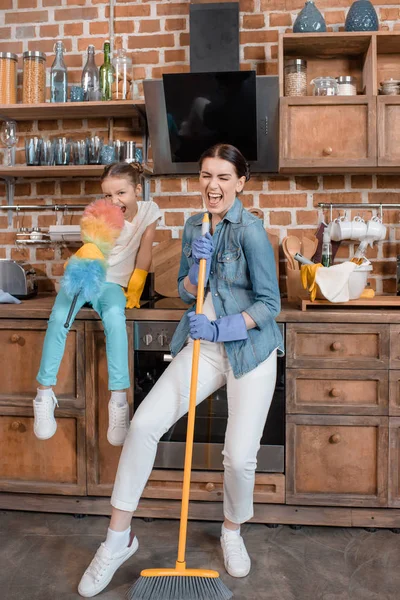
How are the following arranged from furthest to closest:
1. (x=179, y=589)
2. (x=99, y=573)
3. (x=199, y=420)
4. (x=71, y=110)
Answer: (x=71, y=110), (x=199, y=420), (x=99, y=573), (x=179, y=589)

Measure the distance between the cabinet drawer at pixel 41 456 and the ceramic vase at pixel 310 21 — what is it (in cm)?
195

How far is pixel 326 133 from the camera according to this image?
2740 millimetres

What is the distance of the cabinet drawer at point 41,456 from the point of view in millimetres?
2557

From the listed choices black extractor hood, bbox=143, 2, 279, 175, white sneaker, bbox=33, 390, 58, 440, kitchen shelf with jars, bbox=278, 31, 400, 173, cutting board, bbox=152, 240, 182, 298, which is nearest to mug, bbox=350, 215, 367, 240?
kitchen shelf with jars, bbox=278, 31, 400, 173

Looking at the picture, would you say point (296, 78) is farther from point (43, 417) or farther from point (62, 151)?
point (43, 417)

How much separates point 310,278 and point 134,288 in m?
0.71

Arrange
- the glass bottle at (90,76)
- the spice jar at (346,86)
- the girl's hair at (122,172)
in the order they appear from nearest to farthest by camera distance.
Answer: the girl's hair at (122,172)
the spice jar at (346,86)
the glass bottle at (90,76)

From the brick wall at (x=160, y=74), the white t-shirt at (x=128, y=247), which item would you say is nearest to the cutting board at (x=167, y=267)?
the brick wall at (x=160, y=74)

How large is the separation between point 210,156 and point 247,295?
47 cm

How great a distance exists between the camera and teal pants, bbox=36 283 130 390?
2.36 meters

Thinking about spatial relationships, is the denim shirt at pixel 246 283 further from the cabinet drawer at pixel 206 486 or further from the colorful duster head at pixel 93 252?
the cabinet drawer at pixel 206 486

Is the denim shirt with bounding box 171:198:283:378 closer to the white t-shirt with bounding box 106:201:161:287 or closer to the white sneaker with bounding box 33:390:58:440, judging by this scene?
the white t-shirt with bounding box 106:201:161:287

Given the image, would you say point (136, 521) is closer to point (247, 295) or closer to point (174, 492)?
point (174, 492)

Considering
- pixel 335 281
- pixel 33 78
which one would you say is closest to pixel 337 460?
pixel 335 281
